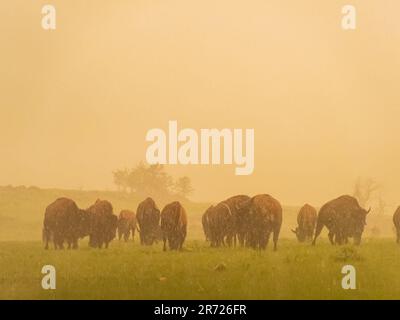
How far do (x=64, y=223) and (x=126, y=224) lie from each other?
69.6 inches

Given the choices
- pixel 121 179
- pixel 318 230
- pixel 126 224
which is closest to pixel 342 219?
pixel 318 230

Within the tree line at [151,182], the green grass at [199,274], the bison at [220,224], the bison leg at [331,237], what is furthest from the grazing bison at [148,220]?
the bison leg at [331,237]

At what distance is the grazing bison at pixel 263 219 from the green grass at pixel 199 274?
1.97ft

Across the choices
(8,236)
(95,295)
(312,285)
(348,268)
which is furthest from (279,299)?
(8,236)

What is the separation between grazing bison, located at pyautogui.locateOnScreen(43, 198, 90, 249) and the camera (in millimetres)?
17922

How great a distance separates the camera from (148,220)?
18859 millimetres

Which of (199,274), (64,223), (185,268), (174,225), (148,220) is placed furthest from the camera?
(148,220)

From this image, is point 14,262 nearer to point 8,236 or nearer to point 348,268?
point 8,236

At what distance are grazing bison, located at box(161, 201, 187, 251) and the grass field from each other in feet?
0.80

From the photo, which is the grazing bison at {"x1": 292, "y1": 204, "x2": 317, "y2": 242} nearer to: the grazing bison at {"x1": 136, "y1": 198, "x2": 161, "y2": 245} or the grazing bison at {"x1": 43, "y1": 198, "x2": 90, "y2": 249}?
the grazing bison at {"x1": 136, "y1": 198, "x2": 161, "y2": 245}

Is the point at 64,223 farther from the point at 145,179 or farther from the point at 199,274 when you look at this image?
the point at 199,274

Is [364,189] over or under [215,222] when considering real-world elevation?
over

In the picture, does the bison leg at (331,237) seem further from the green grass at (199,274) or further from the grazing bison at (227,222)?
the grazing bison at (227,222)

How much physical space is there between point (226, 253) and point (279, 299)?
184 centimetres
